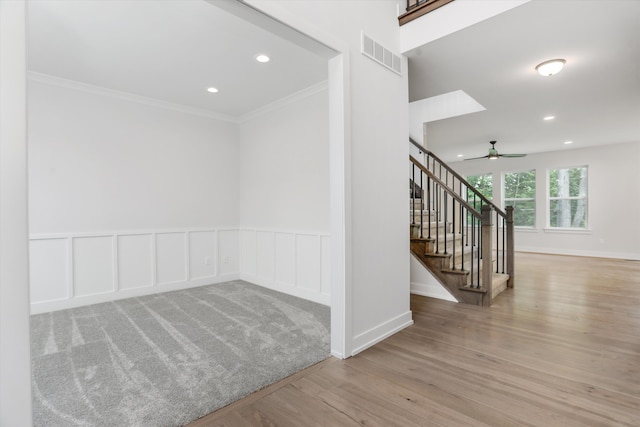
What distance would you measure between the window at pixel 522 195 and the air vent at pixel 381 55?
756cm

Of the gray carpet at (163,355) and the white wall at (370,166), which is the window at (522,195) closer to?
the white wall at (370,166)

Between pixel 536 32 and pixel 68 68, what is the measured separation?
4.81m

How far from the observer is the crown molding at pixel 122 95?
3.58m

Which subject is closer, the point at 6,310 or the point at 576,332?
the point at 6,310

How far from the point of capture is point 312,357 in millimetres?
2350

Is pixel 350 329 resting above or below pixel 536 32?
below

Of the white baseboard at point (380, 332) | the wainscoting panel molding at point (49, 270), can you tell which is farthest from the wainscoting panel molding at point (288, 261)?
the wainscoting panel molding at point (49, 270)

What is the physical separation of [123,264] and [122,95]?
7.56 ft

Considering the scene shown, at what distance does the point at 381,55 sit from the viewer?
8.89ft

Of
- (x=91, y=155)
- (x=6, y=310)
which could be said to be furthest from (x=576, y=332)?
(x=91, y=155)

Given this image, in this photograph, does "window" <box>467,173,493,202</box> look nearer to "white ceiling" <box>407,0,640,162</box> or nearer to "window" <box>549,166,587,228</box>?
"window" <box>549,166,587,228</box>

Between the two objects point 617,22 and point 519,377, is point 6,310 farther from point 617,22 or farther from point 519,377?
point 617,22

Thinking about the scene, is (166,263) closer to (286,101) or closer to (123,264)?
(123,264)

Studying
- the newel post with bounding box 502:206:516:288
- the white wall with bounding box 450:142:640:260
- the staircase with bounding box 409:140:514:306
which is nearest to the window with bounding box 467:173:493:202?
the white wall with bounding box 450:142:640:260
